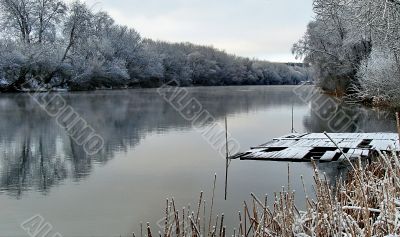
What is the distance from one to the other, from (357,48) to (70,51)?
2733 centimetres

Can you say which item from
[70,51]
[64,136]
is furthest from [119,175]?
[70,51]

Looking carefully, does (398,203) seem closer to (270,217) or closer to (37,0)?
(270,217)

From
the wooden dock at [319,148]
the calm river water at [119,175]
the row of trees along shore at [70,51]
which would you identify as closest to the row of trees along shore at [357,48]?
the calm river water at [119,175]

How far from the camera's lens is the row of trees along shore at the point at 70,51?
128 feet

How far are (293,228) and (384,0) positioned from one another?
9820 millimetres

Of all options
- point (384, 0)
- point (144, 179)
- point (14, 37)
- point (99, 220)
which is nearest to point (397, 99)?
point (384, 0)

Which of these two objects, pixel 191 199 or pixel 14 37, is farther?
pixel 14 37

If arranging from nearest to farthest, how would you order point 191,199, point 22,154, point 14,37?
1. point 191,199
2. point 22,154
3. point 14,37

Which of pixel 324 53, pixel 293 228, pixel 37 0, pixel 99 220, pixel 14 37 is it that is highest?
pixel 37 0

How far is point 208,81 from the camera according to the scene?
238 ft

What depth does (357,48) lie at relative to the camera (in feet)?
88.7

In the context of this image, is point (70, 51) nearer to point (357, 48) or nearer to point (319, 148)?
point (357, 48)

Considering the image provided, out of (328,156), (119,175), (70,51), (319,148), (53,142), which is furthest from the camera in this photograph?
(70,51)

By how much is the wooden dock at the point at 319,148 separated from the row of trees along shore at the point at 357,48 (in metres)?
2.64
